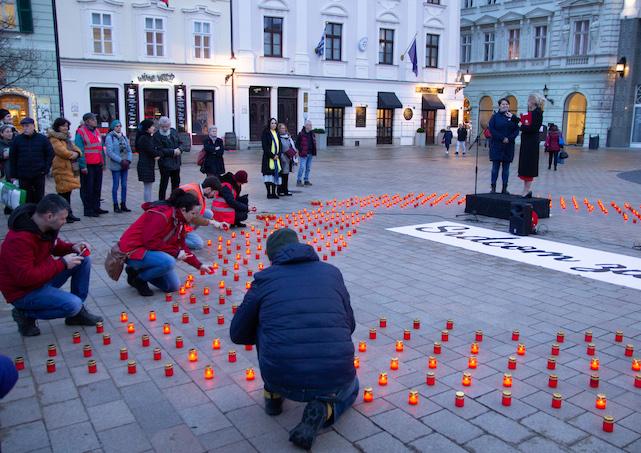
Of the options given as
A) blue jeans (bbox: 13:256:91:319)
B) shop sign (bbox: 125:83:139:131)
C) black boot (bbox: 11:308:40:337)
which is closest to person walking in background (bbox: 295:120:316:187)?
blue jeans (bbox: 13:256:91:319)

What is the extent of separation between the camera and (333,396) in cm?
387

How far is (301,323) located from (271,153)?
10639 millimetres

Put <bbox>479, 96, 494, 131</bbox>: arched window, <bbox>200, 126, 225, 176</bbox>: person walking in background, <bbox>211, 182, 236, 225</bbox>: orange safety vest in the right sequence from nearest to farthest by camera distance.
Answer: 1. <bbox>211, 182, 236, 225</bbox>: orange safety vest
2. <bbox>200, 126, 225, 176</bbox>: person walking in background
3. <bbox>479, 96, 494, 131</bbox>: arched window

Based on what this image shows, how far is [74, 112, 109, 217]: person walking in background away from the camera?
11781 mm

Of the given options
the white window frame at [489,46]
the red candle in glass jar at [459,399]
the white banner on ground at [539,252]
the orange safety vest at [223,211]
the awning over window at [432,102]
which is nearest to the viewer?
the red candle in glass jar at [459,399]

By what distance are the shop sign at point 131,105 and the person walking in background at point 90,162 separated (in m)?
20.8

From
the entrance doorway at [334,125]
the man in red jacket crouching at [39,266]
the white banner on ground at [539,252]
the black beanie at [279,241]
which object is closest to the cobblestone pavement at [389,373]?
the man in red jacket crouching at [39,266]

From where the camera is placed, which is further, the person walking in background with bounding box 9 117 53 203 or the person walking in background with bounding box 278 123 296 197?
the person walking in background with bounding box 278 123 296 197

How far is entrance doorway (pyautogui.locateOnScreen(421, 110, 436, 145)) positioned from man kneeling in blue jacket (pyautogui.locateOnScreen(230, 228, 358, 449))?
4019cm

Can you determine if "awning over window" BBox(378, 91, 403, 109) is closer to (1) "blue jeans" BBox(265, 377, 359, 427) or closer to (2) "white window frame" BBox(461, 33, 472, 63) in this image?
(2) "white window frame" BBox(461, 33, 472, 63)

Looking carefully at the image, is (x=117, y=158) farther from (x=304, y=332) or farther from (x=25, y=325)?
(x=304, y=332)

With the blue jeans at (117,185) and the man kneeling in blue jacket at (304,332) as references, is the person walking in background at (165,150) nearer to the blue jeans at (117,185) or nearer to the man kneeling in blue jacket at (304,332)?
the blue jeans at (117,185)

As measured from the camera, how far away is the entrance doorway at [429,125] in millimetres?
42906

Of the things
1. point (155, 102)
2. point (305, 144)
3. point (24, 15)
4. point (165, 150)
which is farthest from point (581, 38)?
point (165, 150)
